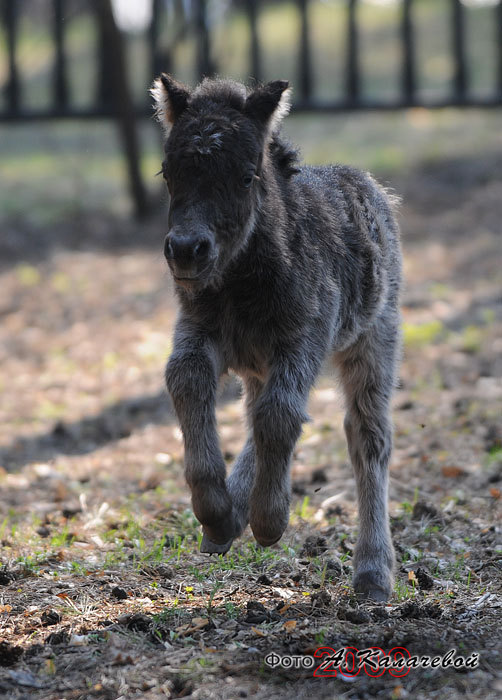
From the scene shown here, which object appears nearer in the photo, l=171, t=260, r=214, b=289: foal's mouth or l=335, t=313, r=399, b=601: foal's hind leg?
l=171, t=260, r=214, b=289: foal's mouth

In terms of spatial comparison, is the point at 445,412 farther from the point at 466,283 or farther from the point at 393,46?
the point at 393,46

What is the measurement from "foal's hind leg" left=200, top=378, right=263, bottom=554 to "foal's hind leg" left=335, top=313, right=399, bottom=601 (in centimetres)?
65

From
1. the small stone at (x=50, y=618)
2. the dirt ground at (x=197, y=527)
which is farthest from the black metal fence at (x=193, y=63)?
the small stone at (x=50, y=618)

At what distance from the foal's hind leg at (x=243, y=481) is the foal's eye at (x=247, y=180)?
142cm

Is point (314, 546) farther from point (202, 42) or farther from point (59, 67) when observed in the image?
point (202, 42)

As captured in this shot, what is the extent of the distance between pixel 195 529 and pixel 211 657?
192 cm

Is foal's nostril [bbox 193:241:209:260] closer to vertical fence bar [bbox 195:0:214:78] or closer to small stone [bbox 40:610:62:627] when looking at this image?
small stone [bbox 40:610:62:627]

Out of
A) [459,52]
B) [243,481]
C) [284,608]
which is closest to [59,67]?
[459,52]

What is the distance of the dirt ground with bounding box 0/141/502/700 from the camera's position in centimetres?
387

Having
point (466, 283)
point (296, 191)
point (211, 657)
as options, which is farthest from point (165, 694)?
point (466, 283)

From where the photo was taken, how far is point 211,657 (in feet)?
12.9

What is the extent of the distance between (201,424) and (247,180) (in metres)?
1.22

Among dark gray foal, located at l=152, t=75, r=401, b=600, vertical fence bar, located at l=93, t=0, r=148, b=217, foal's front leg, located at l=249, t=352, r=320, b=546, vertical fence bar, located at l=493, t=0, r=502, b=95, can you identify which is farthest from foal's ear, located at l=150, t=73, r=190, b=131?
vertical fence bar, located at l=493, t=0, r=502, b=95

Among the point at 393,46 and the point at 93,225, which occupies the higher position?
the point at 393,46
